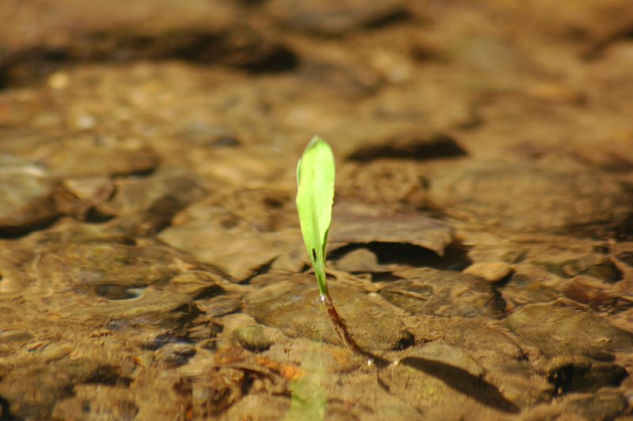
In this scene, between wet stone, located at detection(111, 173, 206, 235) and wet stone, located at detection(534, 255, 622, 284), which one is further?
wet stone, located at detection(111, 173, 206, 235)

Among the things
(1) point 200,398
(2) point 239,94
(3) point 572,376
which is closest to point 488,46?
(2) point 239,94

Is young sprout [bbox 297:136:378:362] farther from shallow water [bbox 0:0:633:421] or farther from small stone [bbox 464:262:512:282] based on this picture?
small stone [bbox 464:262:512:282]

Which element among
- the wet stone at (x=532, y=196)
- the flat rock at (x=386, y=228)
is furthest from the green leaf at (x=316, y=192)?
the wet stone at (x=532, y=196)

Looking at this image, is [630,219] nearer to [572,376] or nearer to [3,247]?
[572,376]

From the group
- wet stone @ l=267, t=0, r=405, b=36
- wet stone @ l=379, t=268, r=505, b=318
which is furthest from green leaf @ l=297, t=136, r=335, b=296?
wet stone @ l=267, t=0, r=405, b=36

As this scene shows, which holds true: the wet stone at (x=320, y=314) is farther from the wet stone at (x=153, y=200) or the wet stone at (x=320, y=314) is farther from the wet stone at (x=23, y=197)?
the wet stone at (x=23, y=197)

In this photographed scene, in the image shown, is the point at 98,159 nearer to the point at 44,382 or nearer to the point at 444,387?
the point at 44,382
